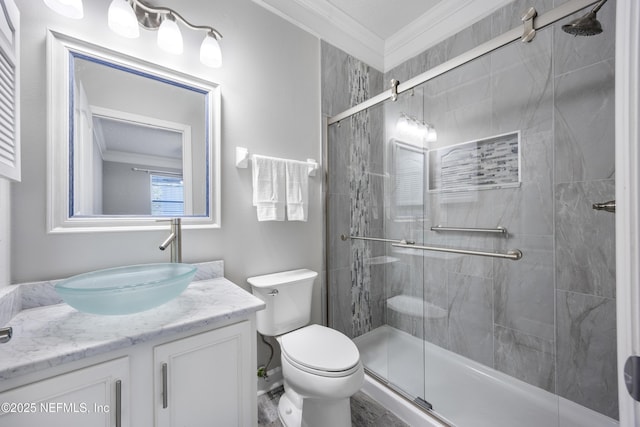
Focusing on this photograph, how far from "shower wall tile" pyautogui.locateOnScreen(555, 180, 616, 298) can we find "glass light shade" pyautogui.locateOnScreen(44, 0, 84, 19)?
243 cm

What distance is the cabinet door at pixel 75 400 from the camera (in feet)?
1.93

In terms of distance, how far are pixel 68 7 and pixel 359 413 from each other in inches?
92.5

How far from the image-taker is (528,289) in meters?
1.47

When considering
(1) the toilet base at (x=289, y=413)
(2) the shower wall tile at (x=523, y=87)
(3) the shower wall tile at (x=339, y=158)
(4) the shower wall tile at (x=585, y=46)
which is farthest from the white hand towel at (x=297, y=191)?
(4) the shower wall tile at (x=585, y=46)

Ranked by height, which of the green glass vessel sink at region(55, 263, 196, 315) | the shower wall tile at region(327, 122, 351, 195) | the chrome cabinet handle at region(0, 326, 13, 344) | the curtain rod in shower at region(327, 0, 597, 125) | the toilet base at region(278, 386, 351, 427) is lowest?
the toilet base at region(278, 386, 351, 427)

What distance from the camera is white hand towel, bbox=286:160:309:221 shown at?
158 cm

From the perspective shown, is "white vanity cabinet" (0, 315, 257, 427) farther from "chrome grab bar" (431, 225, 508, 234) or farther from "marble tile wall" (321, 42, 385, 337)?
"chrome grab bar" (431, 225, 508, 234)

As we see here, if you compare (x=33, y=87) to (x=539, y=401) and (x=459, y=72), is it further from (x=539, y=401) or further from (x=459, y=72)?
(x=539, y=401)

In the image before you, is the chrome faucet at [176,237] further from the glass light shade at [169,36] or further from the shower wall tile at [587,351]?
the shower wall tile at [587,351]

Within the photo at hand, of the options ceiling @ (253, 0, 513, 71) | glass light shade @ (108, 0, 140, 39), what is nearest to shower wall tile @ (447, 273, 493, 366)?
ceiling @ (253, 0, 513, 71)

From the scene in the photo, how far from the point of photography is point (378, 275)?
197 centimetres

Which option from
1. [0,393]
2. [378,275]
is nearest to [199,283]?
[0,393]

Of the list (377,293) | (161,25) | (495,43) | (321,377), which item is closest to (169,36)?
(161,25)

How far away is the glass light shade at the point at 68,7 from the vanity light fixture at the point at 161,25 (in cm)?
10
